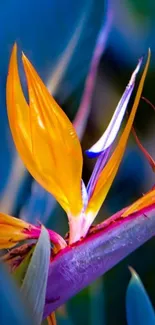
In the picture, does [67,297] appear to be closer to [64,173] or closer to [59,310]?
[59,310]

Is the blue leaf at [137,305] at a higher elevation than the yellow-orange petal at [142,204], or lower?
lower

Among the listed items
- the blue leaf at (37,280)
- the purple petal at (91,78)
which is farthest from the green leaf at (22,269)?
the purple petal at (91,78)

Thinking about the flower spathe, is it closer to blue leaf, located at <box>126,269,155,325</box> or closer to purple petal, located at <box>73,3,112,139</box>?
purple petal, located at <box>73,3,112,139</box>

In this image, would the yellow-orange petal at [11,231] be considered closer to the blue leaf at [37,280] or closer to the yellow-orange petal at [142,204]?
the blue leaf at [37,280]

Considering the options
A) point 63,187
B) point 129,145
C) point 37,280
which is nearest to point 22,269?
point 37,280

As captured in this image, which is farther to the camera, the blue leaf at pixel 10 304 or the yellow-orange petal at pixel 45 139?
the yellow-orange petal at pixel 45 139

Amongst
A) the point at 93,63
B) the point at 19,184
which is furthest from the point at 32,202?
the point at 93,63

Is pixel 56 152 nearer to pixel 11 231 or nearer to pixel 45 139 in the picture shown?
pixel 45 139
